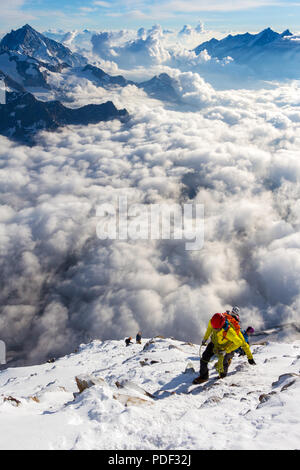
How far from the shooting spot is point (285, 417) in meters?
5.86

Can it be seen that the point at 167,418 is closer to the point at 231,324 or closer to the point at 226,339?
the point at 226,339

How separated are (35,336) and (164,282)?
8935 cm

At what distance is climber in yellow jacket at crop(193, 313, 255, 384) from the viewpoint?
9984 mm

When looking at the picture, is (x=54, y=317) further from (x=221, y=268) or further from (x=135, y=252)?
(x=221, y=268)

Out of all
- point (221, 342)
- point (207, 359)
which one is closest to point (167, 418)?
point (221, 342)

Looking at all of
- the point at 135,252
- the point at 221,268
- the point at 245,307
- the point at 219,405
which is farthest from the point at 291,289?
the point at 219,405

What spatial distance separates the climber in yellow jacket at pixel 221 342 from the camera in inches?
393

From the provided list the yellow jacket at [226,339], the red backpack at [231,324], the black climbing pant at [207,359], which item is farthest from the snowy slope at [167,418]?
the red backpack at [231,324]

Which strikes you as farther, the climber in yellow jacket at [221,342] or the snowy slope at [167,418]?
the climber in yellow jacket at [221,342]

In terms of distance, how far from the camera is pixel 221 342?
403 inches

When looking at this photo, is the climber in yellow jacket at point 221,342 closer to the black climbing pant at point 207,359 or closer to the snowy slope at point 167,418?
the black climbing pant at point 207,359

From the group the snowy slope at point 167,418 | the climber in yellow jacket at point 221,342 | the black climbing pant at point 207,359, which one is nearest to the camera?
the snowy slope at point 167,418

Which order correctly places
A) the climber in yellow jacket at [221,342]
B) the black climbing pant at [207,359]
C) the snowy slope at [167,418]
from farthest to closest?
the black climbing pant at [207,359], the climber in yellow jacket at [221,342], the snowy slope at [167,418]
